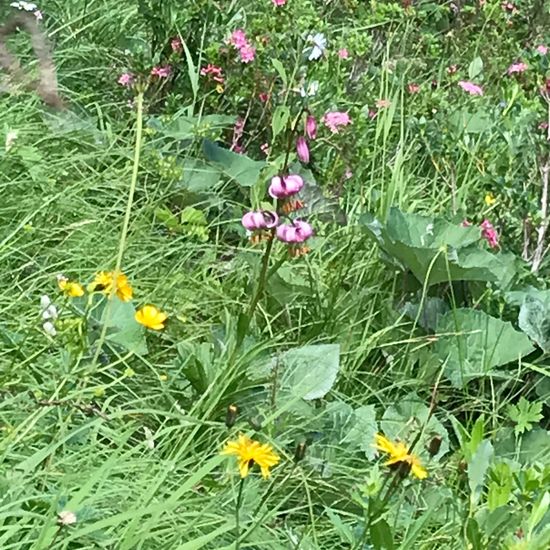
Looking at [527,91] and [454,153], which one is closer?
[454,153]

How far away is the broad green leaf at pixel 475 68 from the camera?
379cm

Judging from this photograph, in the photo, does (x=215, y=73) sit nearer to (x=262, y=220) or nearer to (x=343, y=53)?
(x=343, y=53)

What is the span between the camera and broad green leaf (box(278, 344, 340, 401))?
2.11 m

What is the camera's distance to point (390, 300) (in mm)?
2484

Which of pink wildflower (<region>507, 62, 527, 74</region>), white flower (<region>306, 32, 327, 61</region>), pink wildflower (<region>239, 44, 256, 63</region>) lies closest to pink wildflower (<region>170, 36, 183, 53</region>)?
pink wildflower (<region>239, 44, 256, 63</region>)

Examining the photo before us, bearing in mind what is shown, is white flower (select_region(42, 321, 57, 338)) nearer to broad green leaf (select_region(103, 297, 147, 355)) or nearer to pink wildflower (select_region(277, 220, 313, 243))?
broad green leaf (select_region(103, 297, 147, 355))

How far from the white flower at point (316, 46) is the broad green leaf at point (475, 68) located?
0.62 meters

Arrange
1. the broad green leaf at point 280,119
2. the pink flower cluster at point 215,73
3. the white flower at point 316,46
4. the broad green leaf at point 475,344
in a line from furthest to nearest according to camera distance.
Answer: the white flower at point 316,46
the pink flower cluster at point 215,73
the broad green leaf at point 280,119
the broad green leaf at point 475,344

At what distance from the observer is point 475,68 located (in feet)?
12.5

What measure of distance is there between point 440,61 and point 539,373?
1.92 metres

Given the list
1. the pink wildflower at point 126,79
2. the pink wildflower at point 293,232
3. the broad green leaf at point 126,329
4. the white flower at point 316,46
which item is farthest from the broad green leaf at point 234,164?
the pink wildflower at point 293,232

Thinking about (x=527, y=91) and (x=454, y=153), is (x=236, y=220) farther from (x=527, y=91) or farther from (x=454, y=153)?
(x=527, y=91)

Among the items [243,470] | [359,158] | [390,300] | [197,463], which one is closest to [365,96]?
[359,158]

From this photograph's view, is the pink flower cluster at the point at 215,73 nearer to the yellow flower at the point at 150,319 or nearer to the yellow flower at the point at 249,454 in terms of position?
the yellow flower at the point at 150,319
